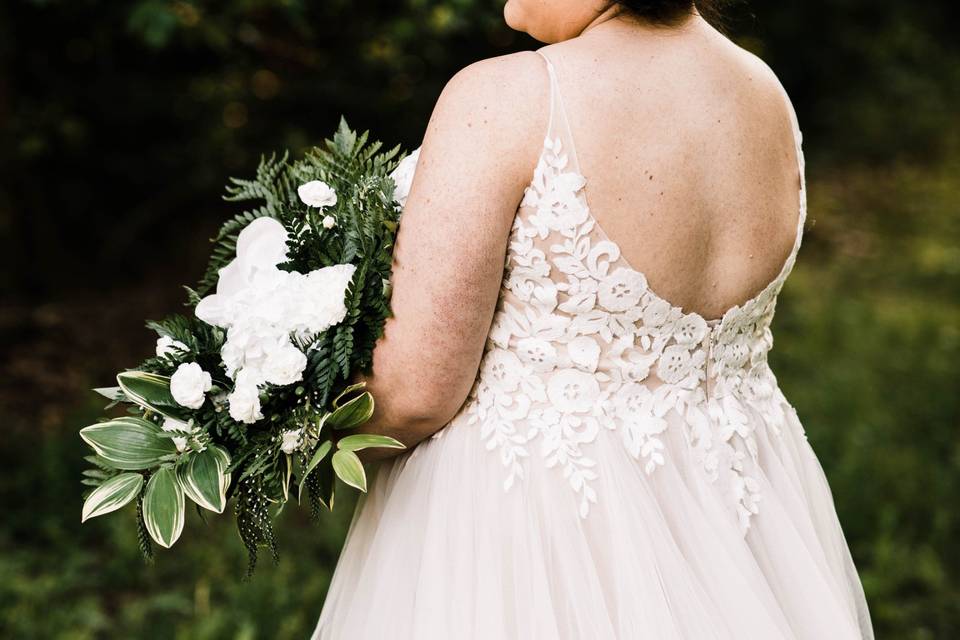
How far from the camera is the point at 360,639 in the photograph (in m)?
1.77

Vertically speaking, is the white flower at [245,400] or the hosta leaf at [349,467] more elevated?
the white flower at [245,400]

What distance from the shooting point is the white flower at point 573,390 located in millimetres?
1629

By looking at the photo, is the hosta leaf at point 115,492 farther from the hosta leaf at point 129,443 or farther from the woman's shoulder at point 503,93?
the woman's shoulder at point 503,93

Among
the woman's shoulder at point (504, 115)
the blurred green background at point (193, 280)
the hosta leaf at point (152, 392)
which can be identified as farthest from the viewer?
the blurred green background at point (193, 280)

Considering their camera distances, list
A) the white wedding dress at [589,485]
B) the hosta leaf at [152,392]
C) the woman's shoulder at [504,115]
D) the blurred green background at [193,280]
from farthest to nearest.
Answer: the blurred green background at [193,280]
the hosta leaf at [152,392]
the white wedding dress at [589,485]
the woman's shoulder at [504,115]

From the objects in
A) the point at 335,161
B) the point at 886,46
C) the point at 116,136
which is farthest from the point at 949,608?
the point at 886,46

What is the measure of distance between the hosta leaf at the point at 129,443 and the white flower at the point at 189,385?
8 centimetres

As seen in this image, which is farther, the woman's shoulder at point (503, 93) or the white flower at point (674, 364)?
the white flower at point (674, 364)

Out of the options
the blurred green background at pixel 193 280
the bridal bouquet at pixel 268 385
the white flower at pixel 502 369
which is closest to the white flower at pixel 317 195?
the bridal bouquet at pixel 268 385

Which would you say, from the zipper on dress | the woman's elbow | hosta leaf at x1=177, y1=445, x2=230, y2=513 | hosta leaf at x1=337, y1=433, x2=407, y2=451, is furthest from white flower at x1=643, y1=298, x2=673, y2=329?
hosta leaf at x1=177, y1=445, x2=230, y2=513

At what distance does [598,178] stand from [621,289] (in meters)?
0.18

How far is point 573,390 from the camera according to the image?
163 cm

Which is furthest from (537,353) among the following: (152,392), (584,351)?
(152,392)

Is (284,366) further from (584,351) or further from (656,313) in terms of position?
(656,313)
